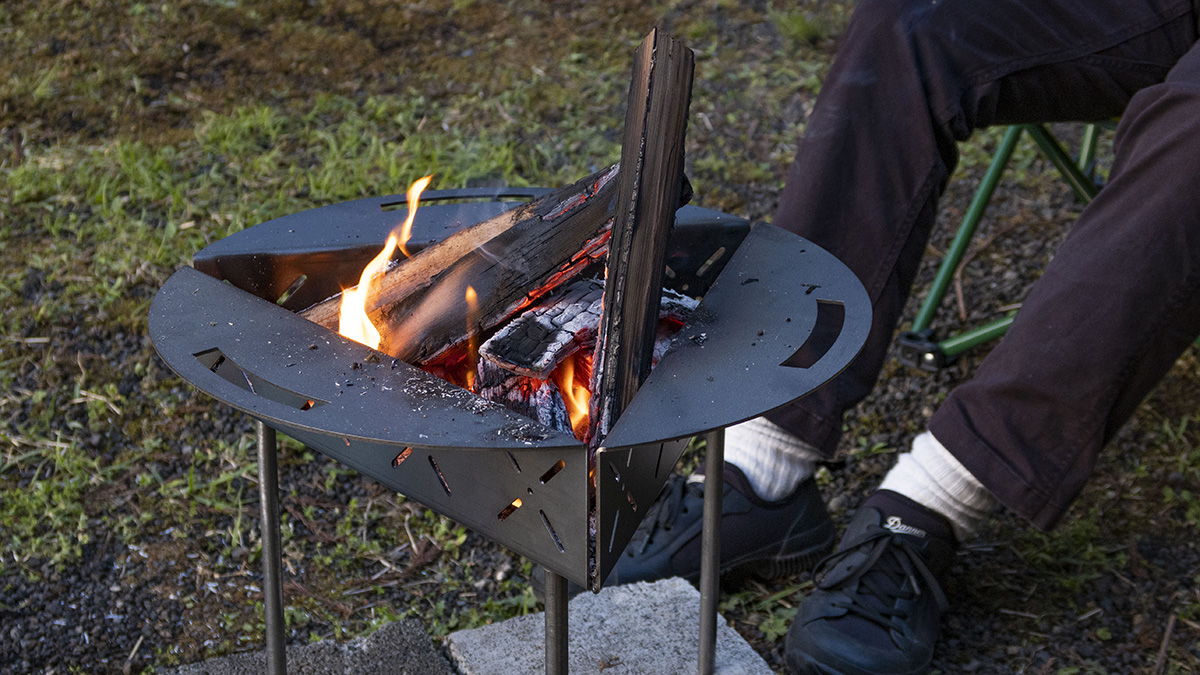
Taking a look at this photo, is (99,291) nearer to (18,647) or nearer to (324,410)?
(18,647)

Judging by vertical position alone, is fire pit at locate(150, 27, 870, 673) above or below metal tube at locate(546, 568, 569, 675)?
above

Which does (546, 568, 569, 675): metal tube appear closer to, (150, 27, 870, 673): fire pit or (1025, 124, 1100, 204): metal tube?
(150, 27, 870, 673): fire pit

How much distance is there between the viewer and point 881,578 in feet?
5.73

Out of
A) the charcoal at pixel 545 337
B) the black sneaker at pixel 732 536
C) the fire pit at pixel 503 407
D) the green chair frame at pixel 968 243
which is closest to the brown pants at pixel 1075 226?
the black sneaker at pixel 732 536

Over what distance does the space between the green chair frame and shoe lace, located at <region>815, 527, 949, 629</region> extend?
0.73 meters

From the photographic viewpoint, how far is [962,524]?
5.88 feet

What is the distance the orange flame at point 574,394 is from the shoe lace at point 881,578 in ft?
2.30

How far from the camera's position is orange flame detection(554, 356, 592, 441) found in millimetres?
1253

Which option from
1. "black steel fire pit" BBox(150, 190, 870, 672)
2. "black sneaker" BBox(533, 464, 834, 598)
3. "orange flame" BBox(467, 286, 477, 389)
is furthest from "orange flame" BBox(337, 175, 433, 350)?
"black sneaker" BBox(533, 464, 834, 598)

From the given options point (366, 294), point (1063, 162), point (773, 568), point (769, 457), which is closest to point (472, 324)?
point (366, 294)

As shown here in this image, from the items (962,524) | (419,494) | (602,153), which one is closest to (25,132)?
(602,153)

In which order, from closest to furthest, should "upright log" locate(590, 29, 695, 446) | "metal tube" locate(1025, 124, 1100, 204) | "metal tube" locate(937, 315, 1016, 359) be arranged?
"upright log" locate(590, 29, 695, 446)
"metal tube" locate(1025, 124, 1100, 204)
"metal tube" locate(937, 315, 1016, 359)

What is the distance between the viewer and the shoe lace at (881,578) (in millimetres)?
1722

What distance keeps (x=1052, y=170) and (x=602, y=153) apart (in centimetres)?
140
